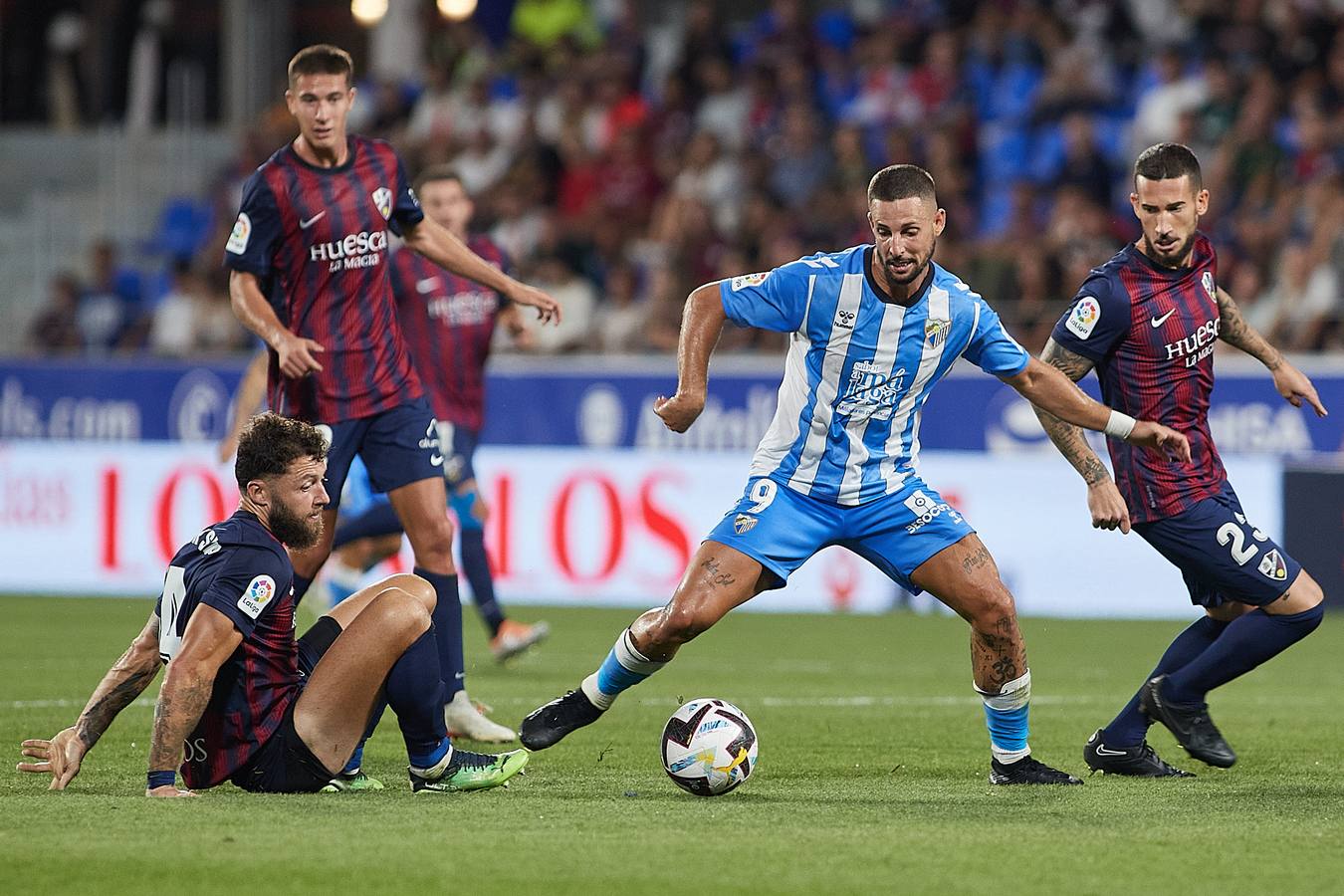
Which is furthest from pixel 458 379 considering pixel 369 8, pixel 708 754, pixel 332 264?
pixel 369 8

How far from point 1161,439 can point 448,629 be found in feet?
9.33

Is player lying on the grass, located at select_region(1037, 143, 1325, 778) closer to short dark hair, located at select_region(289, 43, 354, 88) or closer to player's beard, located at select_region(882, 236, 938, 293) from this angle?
player's beard, located at select_region(882, 236, 938, 293)

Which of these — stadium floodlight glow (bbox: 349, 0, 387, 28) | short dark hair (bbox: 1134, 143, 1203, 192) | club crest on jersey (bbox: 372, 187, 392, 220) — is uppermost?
stadium floodlight glow (bbox: 349, 0, 387, 28)

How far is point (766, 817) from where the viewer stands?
19.2 feet

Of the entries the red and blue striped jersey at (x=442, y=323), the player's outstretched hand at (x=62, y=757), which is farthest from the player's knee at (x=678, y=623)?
the red and blue striped jersey at (x=442, y=323)

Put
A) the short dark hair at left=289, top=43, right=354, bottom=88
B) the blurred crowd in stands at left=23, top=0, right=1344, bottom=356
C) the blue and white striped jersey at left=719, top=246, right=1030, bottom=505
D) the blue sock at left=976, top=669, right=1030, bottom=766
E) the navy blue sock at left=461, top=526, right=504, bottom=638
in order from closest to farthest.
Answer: the blue and white striped jersey at left=719, top=246, right=1030, bottom=505, the blue sock at left=976, top=669, right=1030, bottom=766, the short dark hair at left=289, top=43, right=354, bottom=88, the navy blue sock at left=461, top=526, right=504, bottom=638, the blurred crowd in stands at left=23, top=0, right=1344, bottom=356

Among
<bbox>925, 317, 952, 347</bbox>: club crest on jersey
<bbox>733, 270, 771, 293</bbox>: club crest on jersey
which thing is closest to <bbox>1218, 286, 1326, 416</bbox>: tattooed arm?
<bbox>925, 317, 952, 347</bbox>: club crest on jersey

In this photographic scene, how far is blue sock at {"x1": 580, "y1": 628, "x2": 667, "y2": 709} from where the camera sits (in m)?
6.56

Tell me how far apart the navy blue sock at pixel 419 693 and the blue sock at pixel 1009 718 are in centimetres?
171

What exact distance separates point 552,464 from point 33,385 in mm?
5437

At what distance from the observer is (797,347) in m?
6.60

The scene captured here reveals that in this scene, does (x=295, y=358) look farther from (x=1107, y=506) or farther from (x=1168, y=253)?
(x=1168, y=253)

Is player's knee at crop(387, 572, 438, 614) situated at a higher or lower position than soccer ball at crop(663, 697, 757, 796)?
higher

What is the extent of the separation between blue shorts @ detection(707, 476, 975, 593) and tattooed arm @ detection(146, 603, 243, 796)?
1.63m
